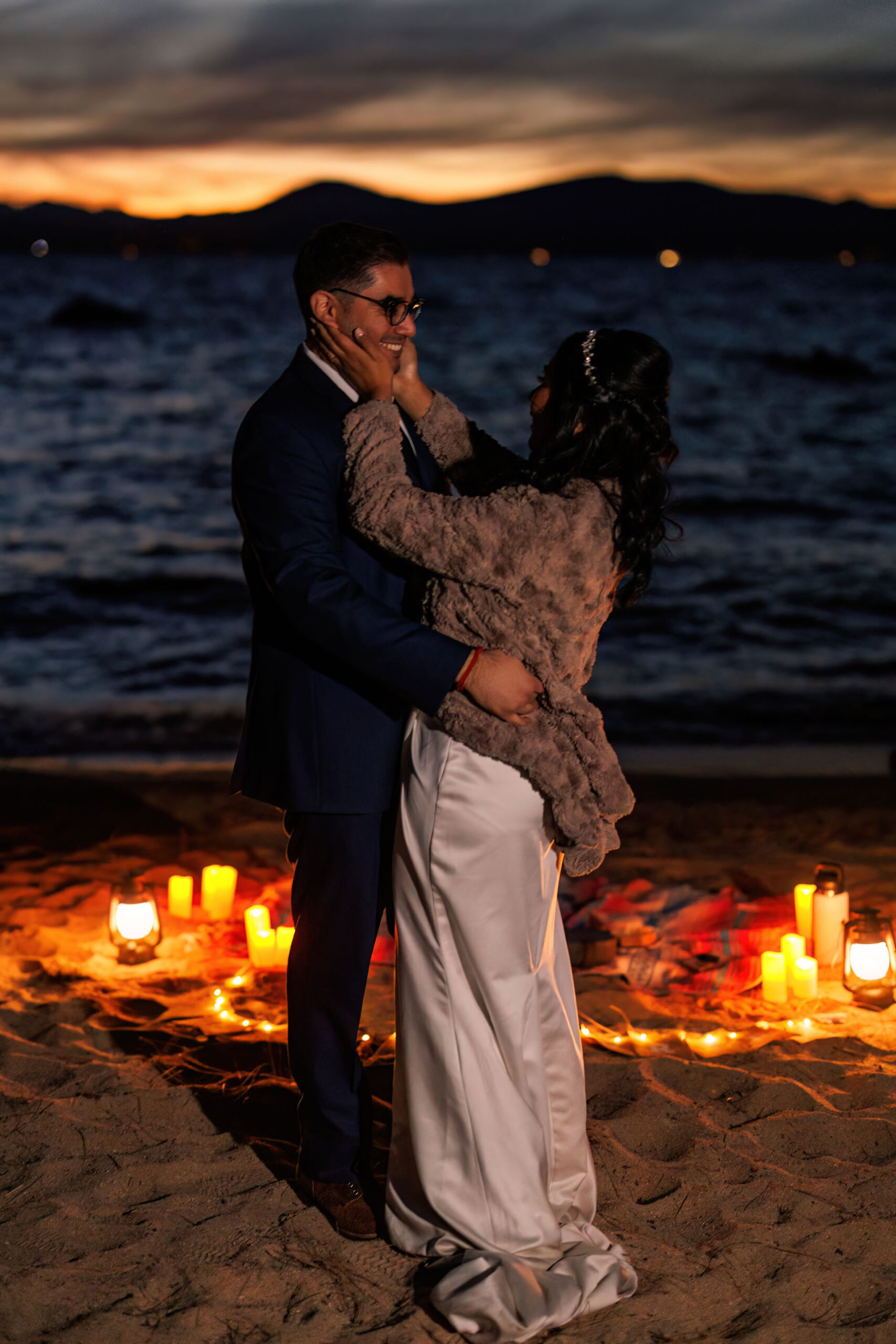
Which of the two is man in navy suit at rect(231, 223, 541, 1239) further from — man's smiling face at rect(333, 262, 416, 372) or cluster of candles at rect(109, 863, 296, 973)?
cluster of candles at rect(109, 863, 296, 973)

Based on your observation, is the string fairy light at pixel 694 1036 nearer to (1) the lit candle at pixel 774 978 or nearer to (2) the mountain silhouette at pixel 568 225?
(1) the lit candle at pixel 774 978

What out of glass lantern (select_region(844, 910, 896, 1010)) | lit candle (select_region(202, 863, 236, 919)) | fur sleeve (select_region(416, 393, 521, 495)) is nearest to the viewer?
fur sleeve (select_region(416, 393, 521, 495))

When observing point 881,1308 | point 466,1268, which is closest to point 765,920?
point 881,1308

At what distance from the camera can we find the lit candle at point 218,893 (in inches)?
198

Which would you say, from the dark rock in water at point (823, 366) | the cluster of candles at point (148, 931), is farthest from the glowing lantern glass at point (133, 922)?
the dark rock in water at point (823, 366)

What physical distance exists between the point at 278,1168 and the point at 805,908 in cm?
228

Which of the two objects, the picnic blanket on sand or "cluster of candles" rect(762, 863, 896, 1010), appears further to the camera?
the picnic blanket on sand

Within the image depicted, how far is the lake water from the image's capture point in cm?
909

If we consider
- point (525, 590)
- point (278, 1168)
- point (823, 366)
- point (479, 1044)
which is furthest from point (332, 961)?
point (823, 366)

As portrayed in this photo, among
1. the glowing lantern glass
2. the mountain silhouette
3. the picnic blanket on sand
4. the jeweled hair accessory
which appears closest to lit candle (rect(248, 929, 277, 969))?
the glowing lantern glass

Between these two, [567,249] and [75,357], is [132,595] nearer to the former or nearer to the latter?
[75,357]

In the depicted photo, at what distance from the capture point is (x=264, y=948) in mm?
4555

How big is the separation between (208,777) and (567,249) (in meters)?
84.5

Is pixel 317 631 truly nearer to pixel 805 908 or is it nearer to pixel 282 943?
pixel 282 943
